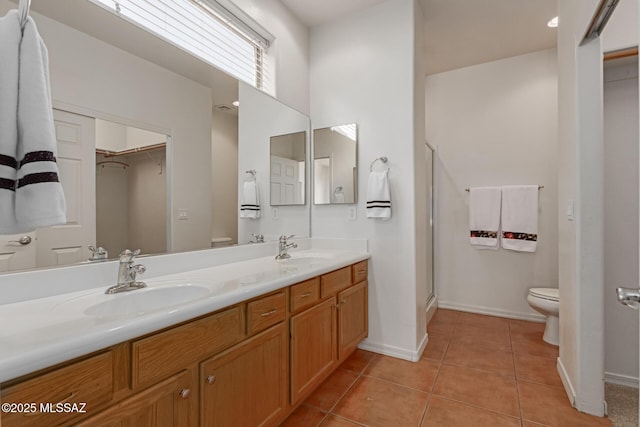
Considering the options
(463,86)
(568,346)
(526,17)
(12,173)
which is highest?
(526,17)

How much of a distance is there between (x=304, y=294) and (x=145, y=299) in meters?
0.76

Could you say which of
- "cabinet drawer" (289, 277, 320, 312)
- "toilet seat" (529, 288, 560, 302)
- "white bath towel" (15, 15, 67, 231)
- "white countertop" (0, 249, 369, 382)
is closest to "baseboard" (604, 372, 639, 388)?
"toilet seat" (529, 288, 560, 302)

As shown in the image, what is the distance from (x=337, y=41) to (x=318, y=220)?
156cm

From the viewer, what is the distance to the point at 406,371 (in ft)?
7.22

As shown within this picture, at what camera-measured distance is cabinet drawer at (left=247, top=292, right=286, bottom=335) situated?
4.33 ft

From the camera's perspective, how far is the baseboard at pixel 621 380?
6.31 ft

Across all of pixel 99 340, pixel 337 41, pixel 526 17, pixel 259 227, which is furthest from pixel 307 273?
pixel 526 17

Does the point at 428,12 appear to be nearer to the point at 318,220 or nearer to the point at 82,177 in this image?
the point at 318,220

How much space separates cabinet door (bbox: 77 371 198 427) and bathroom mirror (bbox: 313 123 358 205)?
6.12 ft

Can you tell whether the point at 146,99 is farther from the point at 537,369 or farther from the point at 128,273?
the point at 537,369

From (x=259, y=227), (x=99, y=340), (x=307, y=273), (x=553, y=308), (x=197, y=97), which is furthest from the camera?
(x=553, y=308)

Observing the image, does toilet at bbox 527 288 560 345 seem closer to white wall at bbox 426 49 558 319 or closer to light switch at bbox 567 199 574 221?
white wall at bbox 426 49 558 319

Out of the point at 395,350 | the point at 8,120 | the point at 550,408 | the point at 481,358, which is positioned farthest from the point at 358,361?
the point at 8,120

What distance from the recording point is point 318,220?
279 centimetres
